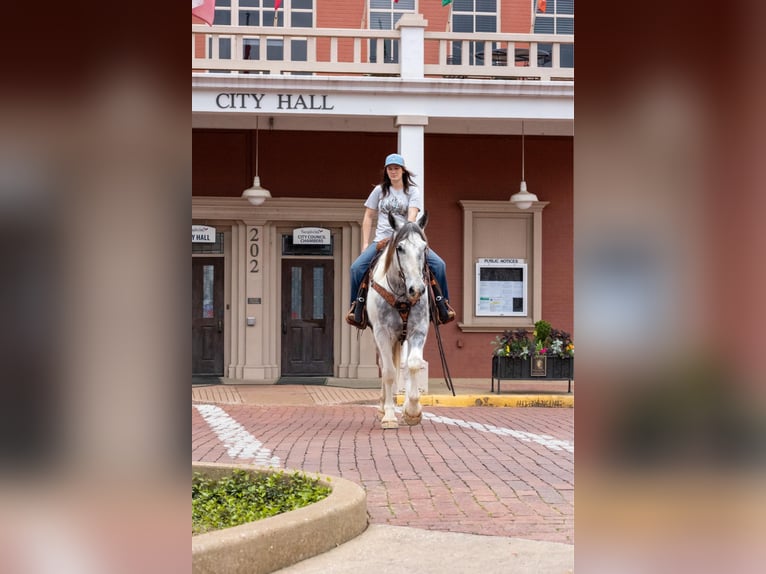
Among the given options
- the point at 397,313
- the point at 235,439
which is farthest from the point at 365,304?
the point at 235,439

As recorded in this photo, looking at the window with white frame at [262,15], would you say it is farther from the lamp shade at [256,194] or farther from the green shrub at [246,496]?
the green shrub at [246,496]

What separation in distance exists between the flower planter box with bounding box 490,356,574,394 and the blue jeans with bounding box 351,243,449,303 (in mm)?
4878

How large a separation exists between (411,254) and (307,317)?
382 inches

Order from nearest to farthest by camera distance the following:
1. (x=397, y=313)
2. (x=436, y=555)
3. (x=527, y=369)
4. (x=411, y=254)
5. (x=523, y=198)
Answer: (x=436, y=555), (x=411, y=254), (x=397, y=313), (x=527, y=369), (x=523, y=198)

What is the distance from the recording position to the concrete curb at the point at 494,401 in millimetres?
14508

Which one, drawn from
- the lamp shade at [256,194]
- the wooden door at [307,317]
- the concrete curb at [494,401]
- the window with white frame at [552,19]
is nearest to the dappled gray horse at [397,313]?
the concrete curb at [494,401]

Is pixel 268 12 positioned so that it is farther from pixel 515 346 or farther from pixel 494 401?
pixel 494 401

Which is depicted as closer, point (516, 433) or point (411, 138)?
point (516, 433)

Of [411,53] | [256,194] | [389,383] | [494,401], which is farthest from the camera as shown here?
[256,194]

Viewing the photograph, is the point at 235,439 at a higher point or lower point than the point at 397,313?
lower

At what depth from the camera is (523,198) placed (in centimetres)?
1755

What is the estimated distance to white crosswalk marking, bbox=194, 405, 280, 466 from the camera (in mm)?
8414

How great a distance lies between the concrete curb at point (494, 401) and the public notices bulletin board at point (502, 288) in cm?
451
